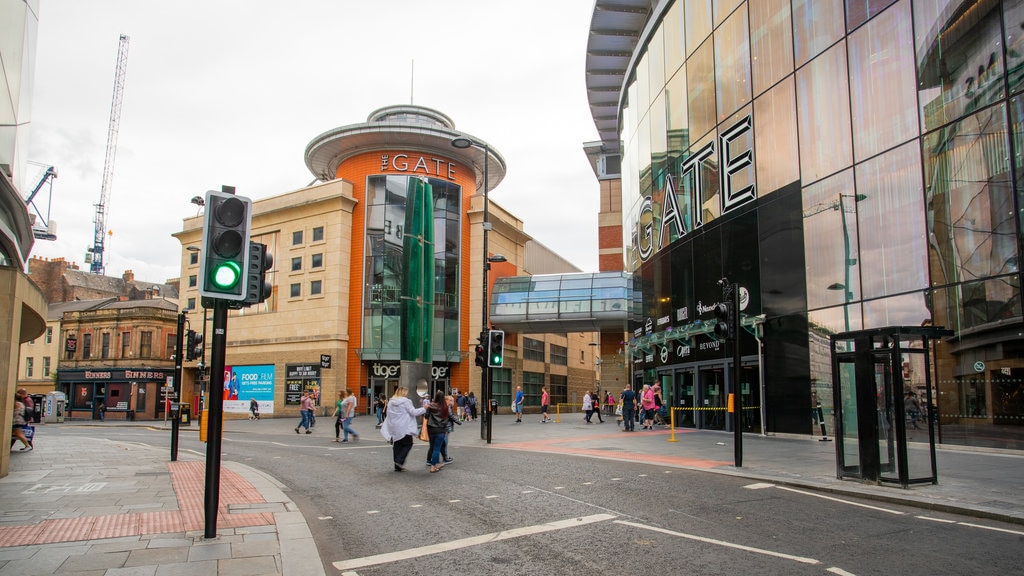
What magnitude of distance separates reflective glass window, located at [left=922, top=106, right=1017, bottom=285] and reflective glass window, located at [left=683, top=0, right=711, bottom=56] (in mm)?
10791

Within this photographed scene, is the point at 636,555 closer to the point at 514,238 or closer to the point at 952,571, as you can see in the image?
the point at 952,571

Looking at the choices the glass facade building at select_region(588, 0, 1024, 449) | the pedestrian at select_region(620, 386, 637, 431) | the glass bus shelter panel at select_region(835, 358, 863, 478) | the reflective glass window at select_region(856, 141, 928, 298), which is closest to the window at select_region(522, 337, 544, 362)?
the glass facade building at select_region(588, 0, 1024, 449)

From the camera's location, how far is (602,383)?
175 ft

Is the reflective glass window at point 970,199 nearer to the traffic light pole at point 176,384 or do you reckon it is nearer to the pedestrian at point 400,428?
the pedestrian at point 400,428

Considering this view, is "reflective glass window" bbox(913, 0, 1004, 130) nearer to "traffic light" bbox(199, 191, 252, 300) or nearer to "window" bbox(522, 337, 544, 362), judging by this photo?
"traffic light" bbox(199, 191, 252, 300)

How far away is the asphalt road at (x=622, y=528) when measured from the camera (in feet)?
19.7

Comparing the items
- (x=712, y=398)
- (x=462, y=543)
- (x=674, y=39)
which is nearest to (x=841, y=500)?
(x=462, y=543)

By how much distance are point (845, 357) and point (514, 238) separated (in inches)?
1635

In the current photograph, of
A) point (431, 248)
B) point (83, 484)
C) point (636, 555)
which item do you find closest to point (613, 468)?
point (636, 555)

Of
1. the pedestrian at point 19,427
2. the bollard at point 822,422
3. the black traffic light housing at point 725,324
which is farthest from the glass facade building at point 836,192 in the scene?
the pedestrian at point 19,427

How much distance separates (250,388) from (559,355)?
2695cm

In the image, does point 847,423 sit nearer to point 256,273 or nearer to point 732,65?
point 256,273

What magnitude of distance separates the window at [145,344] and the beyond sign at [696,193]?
140 ft

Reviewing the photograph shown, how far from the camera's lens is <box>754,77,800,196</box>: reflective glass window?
19.9m
